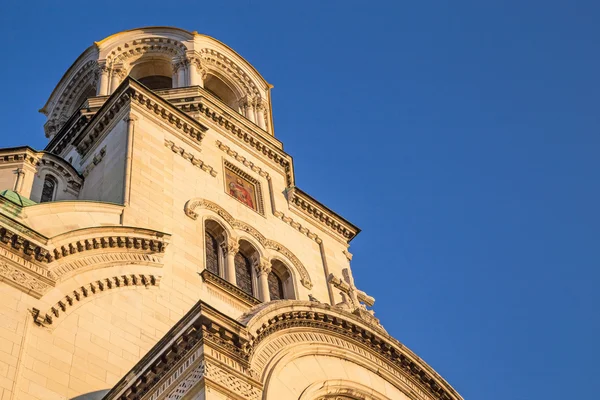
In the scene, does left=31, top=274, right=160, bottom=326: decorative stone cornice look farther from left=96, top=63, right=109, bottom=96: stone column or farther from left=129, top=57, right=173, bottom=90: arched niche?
left=129, top=57, right=173, bottom=90: arched niche

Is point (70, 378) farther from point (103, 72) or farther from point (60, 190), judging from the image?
point (103, 72)

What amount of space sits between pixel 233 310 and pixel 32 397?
746 centimetres

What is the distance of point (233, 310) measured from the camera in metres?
24.6

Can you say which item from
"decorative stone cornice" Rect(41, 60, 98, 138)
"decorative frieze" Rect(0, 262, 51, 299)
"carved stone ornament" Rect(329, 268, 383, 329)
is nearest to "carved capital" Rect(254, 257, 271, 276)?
"carved stone ornament" Rect(329, 268, 383, 329)

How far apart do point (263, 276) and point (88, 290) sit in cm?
698

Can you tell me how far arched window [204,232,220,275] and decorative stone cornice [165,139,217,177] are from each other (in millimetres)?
2734

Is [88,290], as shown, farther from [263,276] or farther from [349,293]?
[349,293]

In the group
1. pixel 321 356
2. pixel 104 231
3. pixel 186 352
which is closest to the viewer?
pixel 186 352

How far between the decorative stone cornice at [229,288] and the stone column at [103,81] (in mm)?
12332

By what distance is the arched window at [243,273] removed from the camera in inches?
1054

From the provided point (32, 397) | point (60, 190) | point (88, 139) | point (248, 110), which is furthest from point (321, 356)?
point (248, 110)

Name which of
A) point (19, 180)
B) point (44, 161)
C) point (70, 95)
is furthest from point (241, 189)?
point (70, 95)

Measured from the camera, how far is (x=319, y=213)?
32.5 m

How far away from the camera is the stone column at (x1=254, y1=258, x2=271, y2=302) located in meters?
26.7
